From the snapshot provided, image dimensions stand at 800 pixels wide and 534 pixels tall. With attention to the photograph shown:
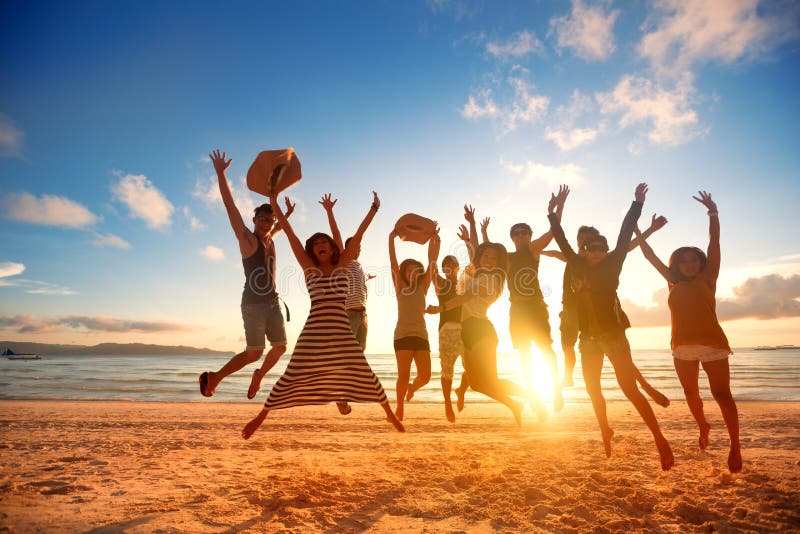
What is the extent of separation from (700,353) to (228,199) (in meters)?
5.94

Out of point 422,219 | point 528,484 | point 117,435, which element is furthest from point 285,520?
point 117,435

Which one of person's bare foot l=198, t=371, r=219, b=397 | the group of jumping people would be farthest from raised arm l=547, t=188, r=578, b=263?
person's bare foot l=198, t=371, r=219, b=397

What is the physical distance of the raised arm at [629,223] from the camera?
477 centimetres

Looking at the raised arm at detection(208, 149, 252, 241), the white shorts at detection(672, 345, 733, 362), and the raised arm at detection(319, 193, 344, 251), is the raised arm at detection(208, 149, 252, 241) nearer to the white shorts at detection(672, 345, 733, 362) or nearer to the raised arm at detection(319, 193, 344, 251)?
the raised arm at detection(319, 193, 344, 251)

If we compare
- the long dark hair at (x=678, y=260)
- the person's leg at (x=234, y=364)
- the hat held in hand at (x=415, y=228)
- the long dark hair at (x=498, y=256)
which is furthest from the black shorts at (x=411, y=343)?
the long dark hair at (x=678, y=260)

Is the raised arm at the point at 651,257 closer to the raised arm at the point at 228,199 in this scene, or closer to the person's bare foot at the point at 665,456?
the person's bare foot at the point at 665,456

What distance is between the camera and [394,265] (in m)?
6.68

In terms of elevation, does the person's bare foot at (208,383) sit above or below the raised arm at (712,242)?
below

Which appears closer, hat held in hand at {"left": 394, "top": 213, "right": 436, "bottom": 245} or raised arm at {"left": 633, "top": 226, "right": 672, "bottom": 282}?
raised arm at {"left": 633, "top": 226, "right": 672, "bottom": 282}

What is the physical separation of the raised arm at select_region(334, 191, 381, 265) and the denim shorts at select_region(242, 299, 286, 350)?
1679mm

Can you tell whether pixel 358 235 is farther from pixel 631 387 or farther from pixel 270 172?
pixel 631 387

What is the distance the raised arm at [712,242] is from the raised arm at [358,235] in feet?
12.9

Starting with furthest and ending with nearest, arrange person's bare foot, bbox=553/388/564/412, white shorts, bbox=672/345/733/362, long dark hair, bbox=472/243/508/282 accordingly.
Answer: person's bare foot, bbox=553/388/564/412
long dark hair, bbox=472/243/508/282
white shorts, bbox=672/345/733/362

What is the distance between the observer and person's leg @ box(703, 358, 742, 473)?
172 inches
